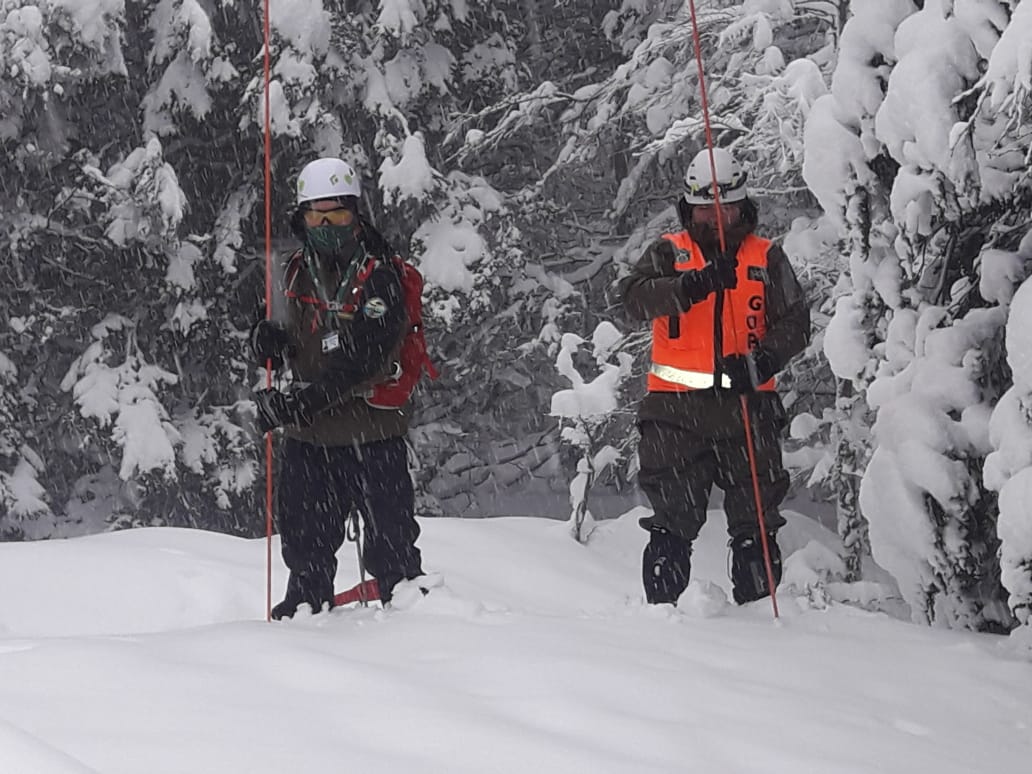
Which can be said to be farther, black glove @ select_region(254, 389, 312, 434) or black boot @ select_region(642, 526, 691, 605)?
black boot @ select_region(642, 526, 691, 605)

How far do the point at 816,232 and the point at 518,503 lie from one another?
8.76m

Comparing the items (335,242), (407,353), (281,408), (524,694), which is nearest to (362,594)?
(281,408)

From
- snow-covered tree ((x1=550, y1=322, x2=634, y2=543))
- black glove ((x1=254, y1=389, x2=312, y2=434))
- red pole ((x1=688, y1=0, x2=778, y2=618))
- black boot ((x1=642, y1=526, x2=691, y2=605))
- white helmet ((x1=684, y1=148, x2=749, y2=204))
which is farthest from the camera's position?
snow-covered tree ((x1=550, y1=322, x2=634, y2=543))

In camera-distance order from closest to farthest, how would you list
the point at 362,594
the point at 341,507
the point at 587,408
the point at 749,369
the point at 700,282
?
the point at 700,282, the point at 749,369, the point at 341,507, the point at 362,594, the point at 587,408

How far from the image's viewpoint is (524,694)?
2.89 meters

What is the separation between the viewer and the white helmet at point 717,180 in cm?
491

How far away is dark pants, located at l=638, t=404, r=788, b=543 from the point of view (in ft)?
16.3

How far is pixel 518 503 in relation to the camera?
17.0 m

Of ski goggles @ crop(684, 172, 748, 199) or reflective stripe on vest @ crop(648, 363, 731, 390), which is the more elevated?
ski goggles @ crop(684, 172, 748, 199)

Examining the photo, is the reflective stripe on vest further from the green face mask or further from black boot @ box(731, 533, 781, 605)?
the green face mask

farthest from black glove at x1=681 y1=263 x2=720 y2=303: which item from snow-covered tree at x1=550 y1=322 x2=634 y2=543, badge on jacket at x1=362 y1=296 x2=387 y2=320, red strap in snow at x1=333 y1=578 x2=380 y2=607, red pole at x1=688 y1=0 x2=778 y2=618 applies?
snow-covered tree at x1=550 y1=322 x2=634 y2=543

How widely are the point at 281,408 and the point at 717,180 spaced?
186 cm

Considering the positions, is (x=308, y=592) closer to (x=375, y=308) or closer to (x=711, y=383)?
(x=375, y=308)

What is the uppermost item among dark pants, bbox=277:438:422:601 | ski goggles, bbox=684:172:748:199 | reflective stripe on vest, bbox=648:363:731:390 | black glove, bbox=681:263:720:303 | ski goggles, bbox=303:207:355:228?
ski goggles, bbox=684:172:748:199
